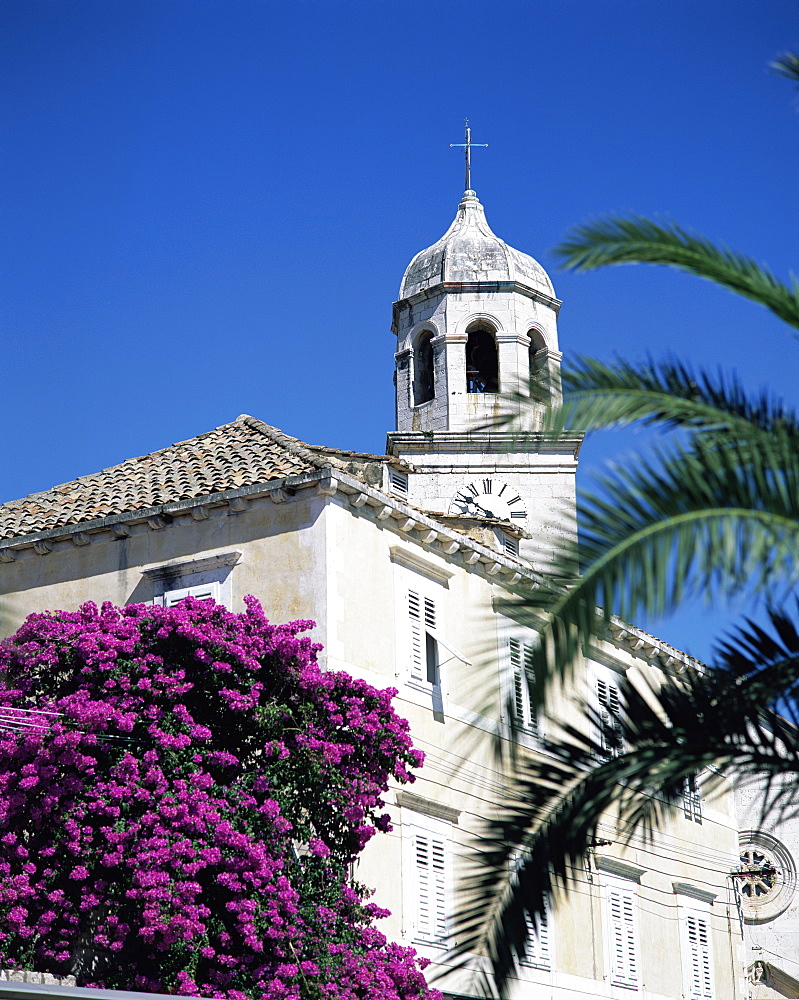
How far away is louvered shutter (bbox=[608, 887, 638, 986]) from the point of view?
82.9ft

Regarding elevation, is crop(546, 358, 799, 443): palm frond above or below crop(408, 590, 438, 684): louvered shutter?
below

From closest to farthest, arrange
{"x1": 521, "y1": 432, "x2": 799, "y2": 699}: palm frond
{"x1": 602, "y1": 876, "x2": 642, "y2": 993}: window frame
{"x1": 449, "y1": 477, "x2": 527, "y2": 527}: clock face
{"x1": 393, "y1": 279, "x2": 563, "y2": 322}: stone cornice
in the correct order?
{"x1": 521, "y1": 432, "x2": 799, "y2": 699}: palm frond, {"x1": 602, "y1": 876, "x2": 642, "y2": 993}: window frame, {"x1": 449, "y1": 477, "x2": 527, "y2": 527}: clock face, {"x1": 393, "y1": 279, "x2": 563, "y2": 322}: stone cornice

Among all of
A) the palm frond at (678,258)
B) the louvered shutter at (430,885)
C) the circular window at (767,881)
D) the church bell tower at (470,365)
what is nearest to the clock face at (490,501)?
the church bell tower at (470,365)

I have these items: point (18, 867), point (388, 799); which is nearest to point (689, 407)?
point (18, 867)

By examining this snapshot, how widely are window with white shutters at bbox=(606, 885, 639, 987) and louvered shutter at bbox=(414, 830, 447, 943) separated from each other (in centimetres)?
489

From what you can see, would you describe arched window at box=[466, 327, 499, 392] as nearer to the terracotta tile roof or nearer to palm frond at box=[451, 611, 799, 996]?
the terracotta tile roof

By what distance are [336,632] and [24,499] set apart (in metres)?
8.06

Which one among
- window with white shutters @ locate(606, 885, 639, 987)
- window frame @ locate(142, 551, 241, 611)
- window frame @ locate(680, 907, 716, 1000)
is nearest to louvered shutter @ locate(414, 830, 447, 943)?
window frame @ locate(142, 551, 241, 611)

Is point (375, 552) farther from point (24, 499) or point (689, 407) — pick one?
point (689, 407)

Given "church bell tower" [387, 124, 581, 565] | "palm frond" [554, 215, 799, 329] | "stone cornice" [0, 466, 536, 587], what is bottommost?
"palm frond" [554, 215, 799, 329]

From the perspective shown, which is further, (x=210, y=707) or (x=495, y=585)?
(x=495, y=585)

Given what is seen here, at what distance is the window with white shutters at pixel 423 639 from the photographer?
74.0ft

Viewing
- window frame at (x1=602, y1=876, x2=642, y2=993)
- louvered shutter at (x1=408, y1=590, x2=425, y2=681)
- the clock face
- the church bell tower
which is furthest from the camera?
the church bell tower

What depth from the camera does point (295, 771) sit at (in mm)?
17906
